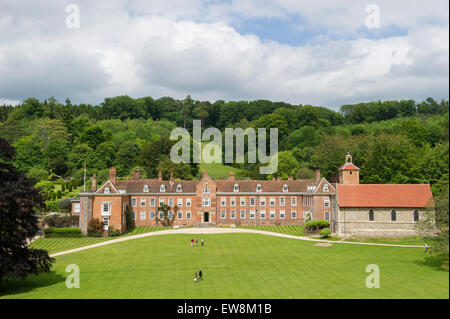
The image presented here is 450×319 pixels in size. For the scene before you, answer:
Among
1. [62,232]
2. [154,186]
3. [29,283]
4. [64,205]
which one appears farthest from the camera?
[64,205]

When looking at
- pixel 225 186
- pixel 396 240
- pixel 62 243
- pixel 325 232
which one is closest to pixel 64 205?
pixel 62 243

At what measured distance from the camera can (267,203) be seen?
7662 cm

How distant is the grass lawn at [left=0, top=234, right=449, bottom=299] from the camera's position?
1255 inches

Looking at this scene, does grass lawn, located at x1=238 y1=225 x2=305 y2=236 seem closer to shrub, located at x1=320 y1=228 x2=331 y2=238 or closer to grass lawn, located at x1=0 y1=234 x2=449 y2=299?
shrub, located at x1=320 y1=228 x2=331 y2=238

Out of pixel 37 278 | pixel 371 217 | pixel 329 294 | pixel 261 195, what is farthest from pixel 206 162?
pixel 329 294

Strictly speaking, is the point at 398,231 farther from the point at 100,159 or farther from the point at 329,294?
the point at 100,159

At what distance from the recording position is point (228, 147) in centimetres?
13088

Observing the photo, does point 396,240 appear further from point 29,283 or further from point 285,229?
point 29,283

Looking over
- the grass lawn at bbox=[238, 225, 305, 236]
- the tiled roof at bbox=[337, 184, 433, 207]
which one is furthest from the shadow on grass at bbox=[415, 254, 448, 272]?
the grass lawn at bbox=[238, 225, 305, 236]

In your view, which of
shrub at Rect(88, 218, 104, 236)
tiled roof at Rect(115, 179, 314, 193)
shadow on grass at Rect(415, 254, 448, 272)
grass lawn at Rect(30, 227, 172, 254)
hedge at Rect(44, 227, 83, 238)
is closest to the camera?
shadow on grass at Rect(415, 254, 448, 272)

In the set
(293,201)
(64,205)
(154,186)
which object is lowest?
(64,205)

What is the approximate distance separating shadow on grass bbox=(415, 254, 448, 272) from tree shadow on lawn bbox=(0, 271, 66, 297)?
33.6 meters

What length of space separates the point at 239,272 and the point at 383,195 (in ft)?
99.3
